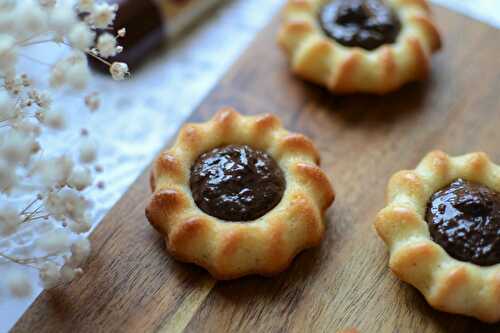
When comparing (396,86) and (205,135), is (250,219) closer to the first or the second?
(205,135)

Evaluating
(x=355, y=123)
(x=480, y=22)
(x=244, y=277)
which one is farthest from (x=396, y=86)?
(x=244, y=277)

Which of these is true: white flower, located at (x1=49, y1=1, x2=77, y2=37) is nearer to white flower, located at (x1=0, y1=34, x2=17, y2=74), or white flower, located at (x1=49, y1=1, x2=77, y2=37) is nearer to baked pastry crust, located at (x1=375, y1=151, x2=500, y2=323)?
white flower, located at (x1=0, y1=34, x2=17, y2=74)

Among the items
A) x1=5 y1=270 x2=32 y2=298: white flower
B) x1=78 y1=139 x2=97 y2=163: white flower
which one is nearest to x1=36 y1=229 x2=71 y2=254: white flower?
x1=5 y1=270 x2=32 y2=298: white flower

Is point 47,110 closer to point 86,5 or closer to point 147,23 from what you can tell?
point 86,5

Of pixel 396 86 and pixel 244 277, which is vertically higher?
pixel 396 86

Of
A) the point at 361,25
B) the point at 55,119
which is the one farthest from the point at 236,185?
the point at 361,25

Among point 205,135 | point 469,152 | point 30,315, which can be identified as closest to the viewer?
point 30,315

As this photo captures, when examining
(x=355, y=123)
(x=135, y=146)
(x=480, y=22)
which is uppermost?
(x=480, y=22)
